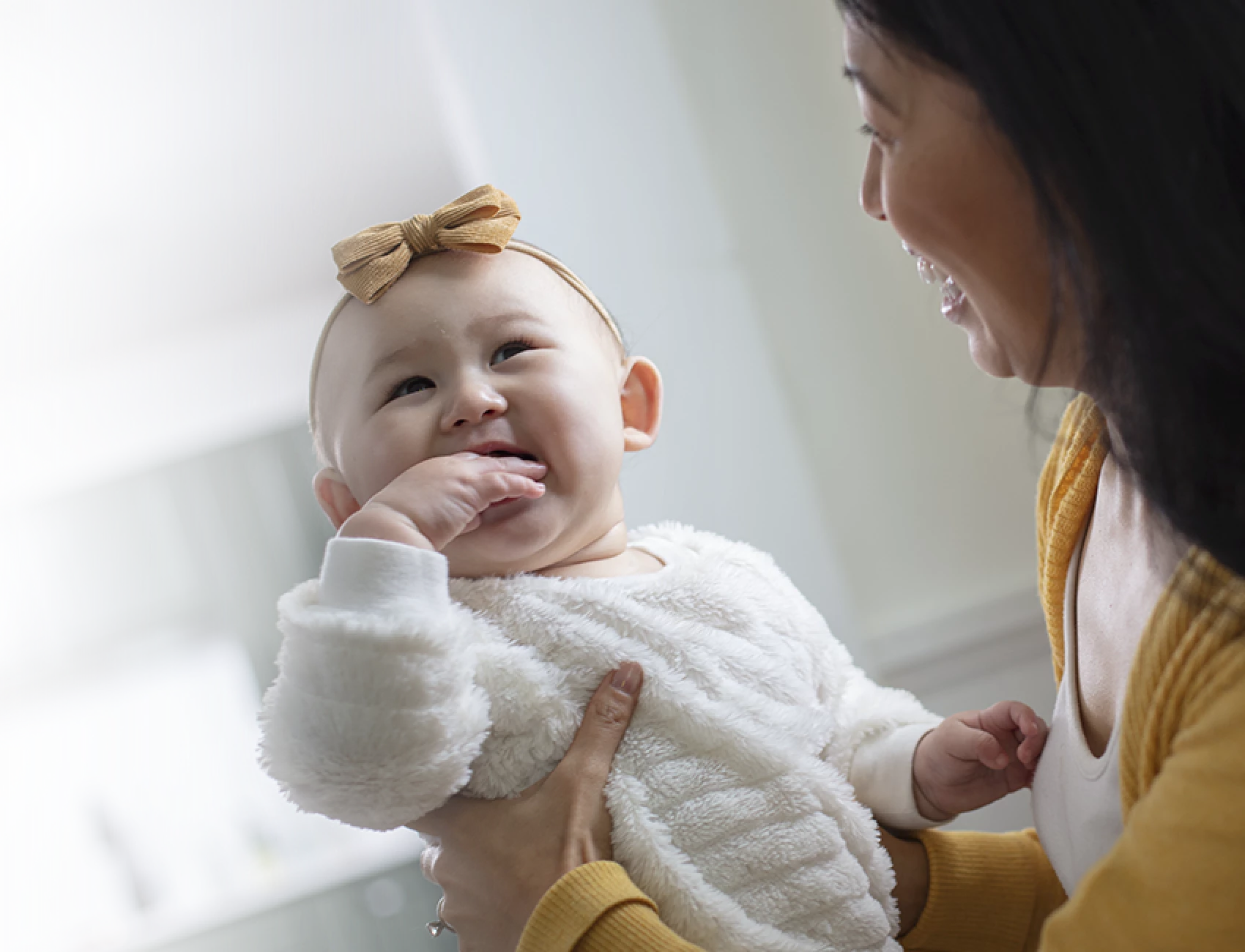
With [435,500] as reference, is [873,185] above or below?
above

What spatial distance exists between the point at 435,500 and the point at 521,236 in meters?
0.77

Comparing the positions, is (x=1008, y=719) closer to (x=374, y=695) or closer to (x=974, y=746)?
(x=974, y=746)

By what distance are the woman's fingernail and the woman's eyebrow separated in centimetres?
48

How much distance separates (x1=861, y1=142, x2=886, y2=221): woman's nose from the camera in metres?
0.67

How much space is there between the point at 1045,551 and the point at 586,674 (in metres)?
0.43

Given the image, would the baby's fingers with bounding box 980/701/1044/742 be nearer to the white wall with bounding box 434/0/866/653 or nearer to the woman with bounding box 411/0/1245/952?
the woman with bounding box 411/0/1245/952

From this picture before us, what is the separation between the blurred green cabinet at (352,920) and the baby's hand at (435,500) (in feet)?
7.15

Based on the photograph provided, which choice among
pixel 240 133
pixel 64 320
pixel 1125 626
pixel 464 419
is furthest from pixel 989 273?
pixel 64 320

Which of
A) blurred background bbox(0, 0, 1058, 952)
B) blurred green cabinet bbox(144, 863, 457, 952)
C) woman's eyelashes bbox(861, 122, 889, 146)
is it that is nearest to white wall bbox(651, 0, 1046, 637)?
blurred background bbox(0, 0, 1058, 952)

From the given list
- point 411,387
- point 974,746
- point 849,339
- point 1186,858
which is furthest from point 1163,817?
point 849,339

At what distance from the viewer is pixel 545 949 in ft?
2.28

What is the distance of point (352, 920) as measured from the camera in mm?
2643

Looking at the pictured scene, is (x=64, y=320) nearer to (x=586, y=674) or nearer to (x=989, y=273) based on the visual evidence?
(x=586, y=674)

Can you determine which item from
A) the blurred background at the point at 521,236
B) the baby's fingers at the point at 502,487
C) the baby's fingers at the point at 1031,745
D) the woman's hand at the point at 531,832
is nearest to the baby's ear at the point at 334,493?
the baby's fingers at the point at 502,487
